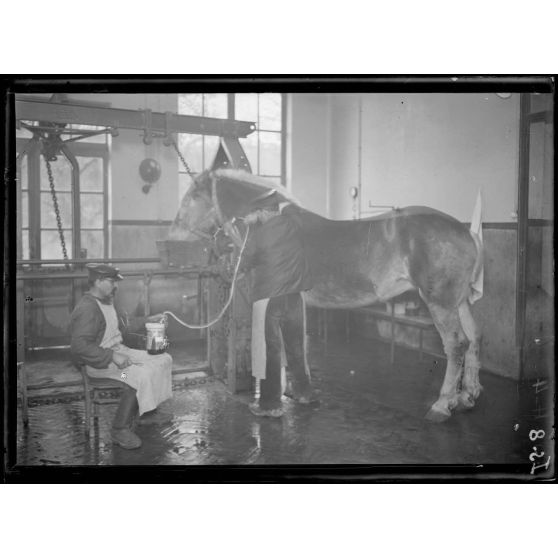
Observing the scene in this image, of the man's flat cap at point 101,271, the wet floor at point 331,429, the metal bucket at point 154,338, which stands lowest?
the wet floor at point 331,429

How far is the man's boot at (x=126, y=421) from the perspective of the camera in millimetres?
4367

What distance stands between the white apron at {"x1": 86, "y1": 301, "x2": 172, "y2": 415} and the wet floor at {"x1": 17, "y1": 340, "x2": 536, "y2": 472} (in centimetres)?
17

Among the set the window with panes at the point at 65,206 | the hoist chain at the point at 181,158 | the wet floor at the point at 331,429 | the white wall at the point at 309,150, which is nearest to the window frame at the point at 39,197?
the window with panes at the point at 65,206

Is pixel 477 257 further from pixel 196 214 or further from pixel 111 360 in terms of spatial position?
pixel 111 360

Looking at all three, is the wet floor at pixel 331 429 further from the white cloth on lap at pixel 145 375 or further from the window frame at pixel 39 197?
the window frame at pixel 39 197

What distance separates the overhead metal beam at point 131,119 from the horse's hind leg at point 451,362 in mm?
2187

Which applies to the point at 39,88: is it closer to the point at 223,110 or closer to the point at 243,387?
the point at 223,110

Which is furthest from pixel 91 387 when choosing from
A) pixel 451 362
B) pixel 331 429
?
pixel 451 362

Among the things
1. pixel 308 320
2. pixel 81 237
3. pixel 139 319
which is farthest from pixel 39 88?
pixel 308 320

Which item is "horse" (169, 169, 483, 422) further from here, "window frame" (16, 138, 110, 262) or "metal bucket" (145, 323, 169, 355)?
"metal bucket" (145, 323, 169, 355)

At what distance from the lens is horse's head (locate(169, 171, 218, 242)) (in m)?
4.57

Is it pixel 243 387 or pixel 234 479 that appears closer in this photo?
pixel 234 479

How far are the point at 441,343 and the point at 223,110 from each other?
2.51 metres

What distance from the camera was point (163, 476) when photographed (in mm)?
4398
